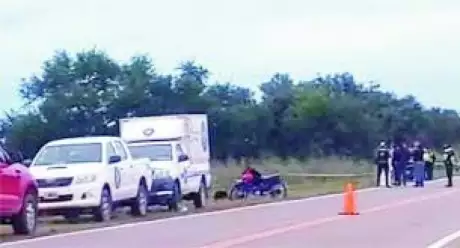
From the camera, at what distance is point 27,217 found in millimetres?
22328

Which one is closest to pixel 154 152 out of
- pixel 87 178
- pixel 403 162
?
pixel 87 178

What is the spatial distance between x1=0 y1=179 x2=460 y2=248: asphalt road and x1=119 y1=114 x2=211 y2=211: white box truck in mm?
1806

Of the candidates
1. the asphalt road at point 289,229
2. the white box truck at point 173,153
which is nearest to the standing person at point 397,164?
the white box truck at point 173,153

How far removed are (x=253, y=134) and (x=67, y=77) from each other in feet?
46.5

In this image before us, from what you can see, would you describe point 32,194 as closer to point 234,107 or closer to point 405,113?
point 234,107

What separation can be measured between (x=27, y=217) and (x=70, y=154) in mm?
5020

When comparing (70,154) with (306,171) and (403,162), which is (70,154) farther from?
(306,171)

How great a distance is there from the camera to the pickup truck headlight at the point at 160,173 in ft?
100

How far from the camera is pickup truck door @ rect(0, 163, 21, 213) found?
21172 millimetres

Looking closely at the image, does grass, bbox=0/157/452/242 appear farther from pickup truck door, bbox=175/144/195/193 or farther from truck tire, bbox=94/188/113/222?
truck tire, bbox=94/188/113/222

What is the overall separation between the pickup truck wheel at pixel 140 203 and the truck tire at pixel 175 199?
2001mm

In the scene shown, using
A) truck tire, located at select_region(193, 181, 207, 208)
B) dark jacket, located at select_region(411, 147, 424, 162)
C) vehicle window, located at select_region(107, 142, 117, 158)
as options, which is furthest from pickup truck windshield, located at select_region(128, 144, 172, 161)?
dark jacket, located at select_region(411, 147, 424, 162)

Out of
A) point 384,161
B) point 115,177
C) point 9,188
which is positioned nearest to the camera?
point 9,188

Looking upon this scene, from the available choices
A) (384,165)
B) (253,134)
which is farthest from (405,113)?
(384,165)
